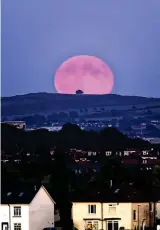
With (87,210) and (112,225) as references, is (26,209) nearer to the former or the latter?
(87,210)

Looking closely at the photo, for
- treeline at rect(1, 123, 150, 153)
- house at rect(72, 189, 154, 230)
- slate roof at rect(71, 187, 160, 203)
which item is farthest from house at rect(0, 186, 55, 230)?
treeline at rect(1, 123, 150, 153)

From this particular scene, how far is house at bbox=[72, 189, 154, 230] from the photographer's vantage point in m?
32.8

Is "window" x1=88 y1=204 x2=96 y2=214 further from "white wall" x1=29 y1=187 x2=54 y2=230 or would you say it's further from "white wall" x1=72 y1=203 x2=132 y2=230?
"white wall" x1=29 y1=187 x2=54 y2=230

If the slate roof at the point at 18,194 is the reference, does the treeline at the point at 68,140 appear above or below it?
above

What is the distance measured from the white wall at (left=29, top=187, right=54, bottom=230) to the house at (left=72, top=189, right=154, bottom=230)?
23.3 inches

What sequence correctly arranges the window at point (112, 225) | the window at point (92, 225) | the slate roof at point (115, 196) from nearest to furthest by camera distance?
the window at point (112, 225) < the window at point (92, 225) < the slate roof at point (115, 196)

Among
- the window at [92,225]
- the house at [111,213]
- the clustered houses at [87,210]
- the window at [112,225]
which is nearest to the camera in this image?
the clustered houses at [87,210]

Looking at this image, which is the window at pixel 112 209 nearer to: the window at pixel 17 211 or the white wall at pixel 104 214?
the white wall at pixel 104 214

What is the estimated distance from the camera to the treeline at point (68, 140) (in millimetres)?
101875

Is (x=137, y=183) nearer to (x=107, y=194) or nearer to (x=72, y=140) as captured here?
(x=107, y=194)

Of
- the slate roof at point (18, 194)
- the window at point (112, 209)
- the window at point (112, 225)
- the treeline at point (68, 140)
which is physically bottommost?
the window at point (112, 225)

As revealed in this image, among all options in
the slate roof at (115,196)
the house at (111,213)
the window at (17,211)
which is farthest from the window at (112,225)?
the window at (17,211)

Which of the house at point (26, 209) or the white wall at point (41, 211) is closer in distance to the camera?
the house at point (26, 209)

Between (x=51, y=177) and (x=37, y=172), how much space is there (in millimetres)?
3140
